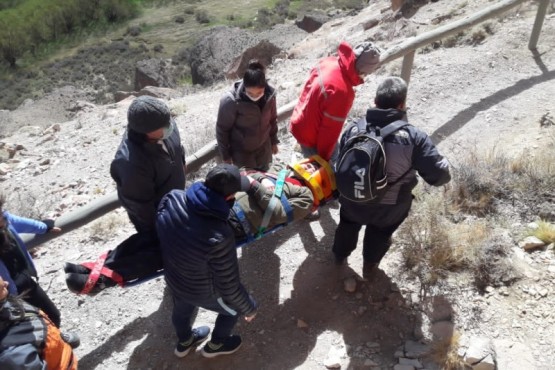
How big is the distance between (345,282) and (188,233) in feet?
5.19

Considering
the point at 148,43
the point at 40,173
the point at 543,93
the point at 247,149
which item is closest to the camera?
the point at 247,149

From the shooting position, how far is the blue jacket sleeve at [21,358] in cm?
221

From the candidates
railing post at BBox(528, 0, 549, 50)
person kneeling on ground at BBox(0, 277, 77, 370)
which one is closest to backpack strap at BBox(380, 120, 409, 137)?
person kneeling on ground at BBox(0, 277, 77, 370)

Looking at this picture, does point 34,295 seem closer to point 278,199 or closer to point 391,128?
point 278,199

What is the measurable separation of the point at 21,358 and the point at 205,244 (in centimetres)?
102

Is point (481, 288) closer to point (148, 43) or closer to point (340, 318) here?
point (340, 318)

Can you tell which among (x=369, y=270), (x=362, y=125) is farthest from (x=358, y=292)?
(x=362, y=125)

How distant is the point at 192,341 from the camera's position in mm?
3363

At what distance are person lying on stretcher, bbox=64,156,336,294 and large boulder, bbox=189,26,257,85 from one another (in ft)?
40.6

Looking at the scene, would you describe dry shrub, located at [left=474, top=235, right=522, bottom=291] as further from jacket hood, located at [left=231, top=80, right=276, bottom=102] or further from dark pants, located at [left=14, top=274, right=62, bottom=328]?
dark pants, located at [left=14, top=274, right=62, bottom=328]

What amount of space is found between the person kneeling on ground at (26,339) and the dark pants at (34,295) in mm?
534

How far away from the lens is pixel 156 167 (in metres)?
3.11

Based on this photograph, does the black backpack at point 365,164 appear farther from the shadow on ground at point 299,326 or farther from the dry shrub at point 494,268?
Result: the dry shrub at point 494,268

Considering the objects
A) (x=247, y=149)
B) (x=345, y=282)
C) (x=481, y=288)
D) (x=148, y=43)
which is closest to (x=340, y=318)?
(x=345, y=282)
